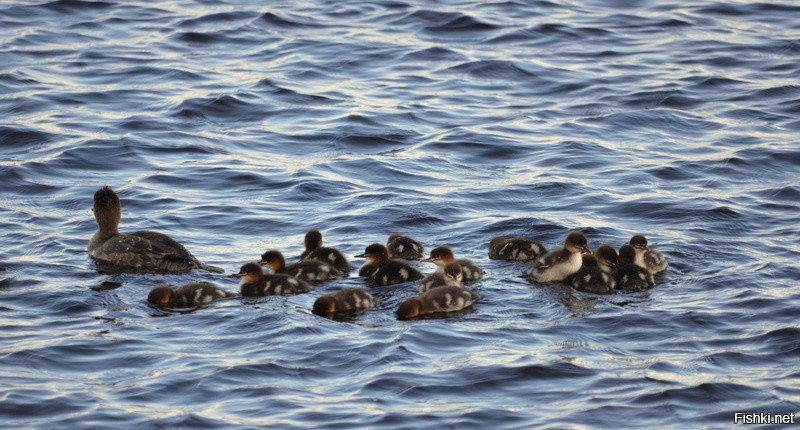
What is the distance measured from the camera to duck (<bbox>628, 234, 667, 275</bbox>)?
34.5 feet

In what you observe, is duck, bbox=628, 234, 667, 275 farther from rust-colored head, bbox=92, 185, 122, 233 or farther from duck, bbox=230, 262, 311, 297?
rust-colored head, bbox=92, 185, 122, 233

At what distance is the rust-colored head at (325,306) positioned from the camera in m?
9.49

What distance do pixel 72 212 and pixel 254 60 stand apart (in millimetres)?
6977

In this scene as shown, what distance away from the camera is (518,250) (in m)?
11.0

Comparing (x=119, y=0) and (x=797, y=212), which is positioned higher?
(x=119, y=0)

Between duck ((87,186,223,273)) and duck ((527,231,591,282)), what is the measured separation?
2.75 metres

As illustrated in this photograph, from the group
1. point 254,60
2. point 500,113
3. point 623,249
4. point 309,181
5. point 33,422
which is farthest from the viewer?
point 254,60

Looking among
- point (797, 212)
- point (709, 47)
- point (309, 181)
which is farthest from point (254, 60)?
point (797, 212)

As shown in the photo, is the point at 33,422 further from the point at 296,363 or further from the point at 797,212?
the point at 797,212

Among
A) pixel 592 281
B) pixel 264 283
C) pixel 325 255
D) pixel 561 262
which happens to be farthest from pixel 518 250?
pixel 264 283

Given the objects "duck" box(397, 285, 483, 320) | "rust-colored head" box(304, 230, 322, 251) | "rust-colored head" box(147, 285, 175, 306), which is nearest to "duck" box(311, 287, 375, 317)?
"duck" box(397, 285, 483, 320)

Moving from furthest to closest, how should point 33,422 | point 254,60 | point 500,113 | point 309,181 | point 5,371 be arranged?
point 254,60 → point 500,113 → point 309,181 → point 5,371 → point 33,422

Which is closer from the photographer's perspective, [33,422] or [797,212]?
[33,422]

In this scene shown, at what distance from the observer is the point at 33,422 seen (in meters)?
7.85
